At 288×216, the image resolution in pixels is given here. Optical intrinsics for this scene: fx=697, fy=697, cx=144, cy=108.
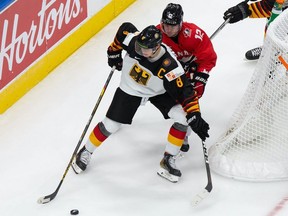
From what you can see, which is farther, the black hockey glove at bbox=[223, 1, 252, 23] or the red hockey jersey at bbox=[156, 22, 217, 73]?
the black hockey glove at bbox=[223, 1, 252, 23]

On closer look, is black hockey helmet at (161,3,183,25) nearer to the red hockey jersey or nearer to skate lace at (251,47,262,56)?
the red hockey jersey

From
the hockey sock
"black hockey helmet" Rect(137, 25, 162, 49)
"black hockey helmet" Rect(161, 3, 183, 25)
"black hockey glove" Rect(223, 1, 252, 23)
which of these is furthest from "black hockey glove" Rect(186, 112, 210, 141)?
"black hockey glove" Rect(223, 1, 252, 23)

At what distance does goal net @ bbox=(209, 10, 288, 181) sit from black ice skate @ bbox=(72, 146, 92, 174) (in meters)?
0.77

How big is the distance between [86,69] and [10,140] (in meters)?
1.06

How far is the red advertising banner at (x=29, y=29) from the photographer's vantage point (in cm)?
476

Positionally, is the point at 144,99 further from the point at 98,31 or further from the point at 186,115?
the point at 98,31

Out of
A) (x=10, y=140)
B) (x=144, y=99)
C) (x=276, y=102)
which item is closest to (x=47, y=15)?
(x=10, y=140)

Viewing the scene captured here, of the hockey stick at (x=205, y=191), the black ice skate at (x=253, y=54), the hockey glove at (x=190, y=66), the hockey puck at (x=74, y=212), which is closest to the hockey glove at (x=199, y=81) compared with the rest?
the hockey glove at (x=190, y=66)

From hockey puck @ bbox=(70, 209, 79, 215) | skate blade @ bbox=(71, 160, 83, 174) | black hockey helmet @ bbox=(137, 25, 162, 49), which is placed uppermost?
black hockey helmet @ bbox=(137, 25, 162, 49)

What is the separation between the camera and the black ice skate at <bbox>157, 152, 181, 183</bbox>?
421 centimetres

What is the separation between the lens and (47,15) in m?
5.14

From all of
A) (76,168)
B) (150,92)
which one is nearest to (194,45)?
(150,92)

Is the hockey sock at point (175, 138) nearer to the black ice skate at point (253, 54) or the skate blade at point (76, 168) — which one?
the skate blade at point (76, 168)

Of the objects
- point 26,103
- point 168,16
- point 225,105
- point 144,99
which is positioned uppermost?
point 168,16
